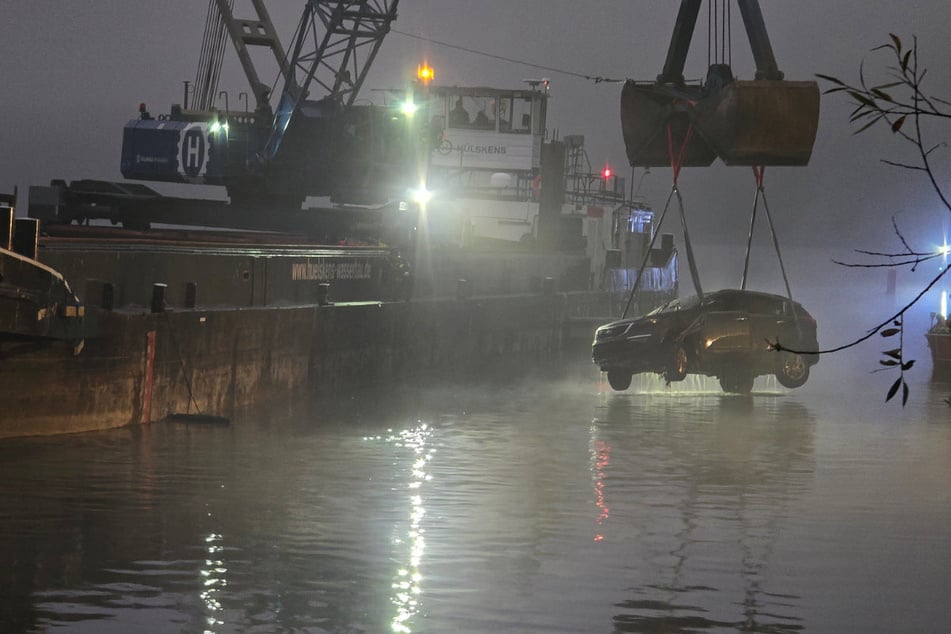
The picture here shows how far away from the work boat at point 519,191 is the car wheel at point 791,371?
23372 mm

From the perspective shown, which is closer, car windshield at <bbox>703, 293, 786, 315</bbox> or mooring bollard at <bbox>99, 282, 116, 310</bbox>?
mooring bollard at <bbox>99, 282, 116, 310</bbox>

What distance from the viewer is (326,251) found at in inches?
1335

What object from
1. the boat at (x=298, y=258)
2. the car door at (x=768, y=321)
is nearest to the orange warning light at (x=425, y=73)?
the boat at (x=298, y=258)

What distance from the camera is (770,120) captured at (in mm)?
20281

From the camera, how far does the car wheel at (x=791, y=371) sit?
28700 mm

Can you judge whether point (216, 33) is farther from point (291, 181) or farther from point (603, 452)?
point (603, 452)

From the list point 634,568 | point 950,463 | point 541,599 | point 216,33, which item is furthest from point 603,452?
point 216,33

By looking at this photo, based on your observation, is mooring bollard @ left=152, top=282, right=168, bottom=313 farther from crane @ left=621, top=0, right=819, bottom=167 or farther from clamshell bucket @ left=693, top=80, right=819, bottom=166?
clamshell bucket @ left=693, top=80, right=819, bottom=166

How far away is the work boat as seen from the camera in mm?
53594

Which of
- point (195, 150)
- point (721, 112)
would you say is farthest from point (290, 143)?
point (721, 112)

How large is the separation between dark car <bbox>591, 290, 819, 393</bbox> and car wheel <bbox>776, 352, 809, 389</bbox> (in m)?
0.02

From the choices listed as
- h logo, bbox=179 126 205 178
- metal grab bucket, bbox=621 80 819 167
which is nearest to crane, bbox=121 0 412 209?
h logo, bbox=179 126 205 178

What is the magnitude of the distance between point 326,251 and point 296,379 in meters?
4.38

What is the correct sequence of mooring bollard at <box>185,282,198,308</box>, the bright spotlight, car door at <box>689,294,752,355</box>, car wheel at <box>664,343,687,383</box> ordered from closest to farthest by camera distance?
1. mooring bollard at <box>185,282,198,308</box>
2. car door at <box>689,294,752,355</box>
3. car wheel at <box>664,343,687,383</box>
4. the bright spotlight
